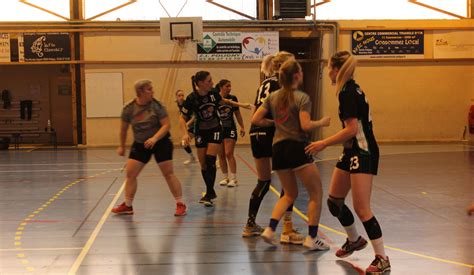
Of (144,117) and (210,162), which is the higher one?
(144,117)

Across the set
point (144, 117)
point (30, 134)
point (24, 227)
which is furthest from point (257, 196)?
point (30, 134)

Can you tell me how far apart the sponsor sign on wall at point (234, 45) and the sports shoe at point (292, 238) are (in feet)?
50.7

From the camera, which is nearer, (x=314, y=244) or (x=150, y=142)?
(x=314, y=244)

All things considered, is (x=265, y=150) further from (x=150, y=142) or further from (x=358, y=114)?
(x=150, y=142)

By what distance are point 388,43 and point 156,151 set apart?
15.8 m

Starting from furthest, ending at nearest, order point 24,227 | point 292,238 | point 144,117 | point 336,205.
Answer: point 144,117, point 24,227, point 292,238, point 336,205

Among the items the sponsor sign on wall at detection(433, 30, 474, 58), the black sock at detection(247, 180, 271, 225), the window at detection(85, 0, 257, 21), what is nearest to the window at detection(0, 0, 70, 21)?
the window at detection(85, 0, 257, 21)

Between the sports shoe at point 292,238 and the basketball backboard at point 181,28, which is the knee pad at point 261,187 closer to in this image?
the sports shoe at point 292,238

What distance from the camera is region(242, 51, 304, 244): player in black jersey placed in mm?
6609

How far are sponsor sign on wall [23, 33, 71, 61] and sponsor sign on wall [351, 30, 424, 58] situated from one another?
10.3m

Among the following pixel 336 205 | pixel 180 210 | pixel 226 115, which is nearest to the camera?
pixel 336 205

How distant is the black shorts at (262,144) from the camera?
673cm

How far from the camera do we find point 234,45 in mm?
21562

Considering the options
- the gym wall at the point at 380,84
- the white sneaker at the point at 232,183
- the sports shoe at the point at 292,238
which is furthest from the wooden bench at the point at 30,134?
the sports shoe at the point at 292,238
